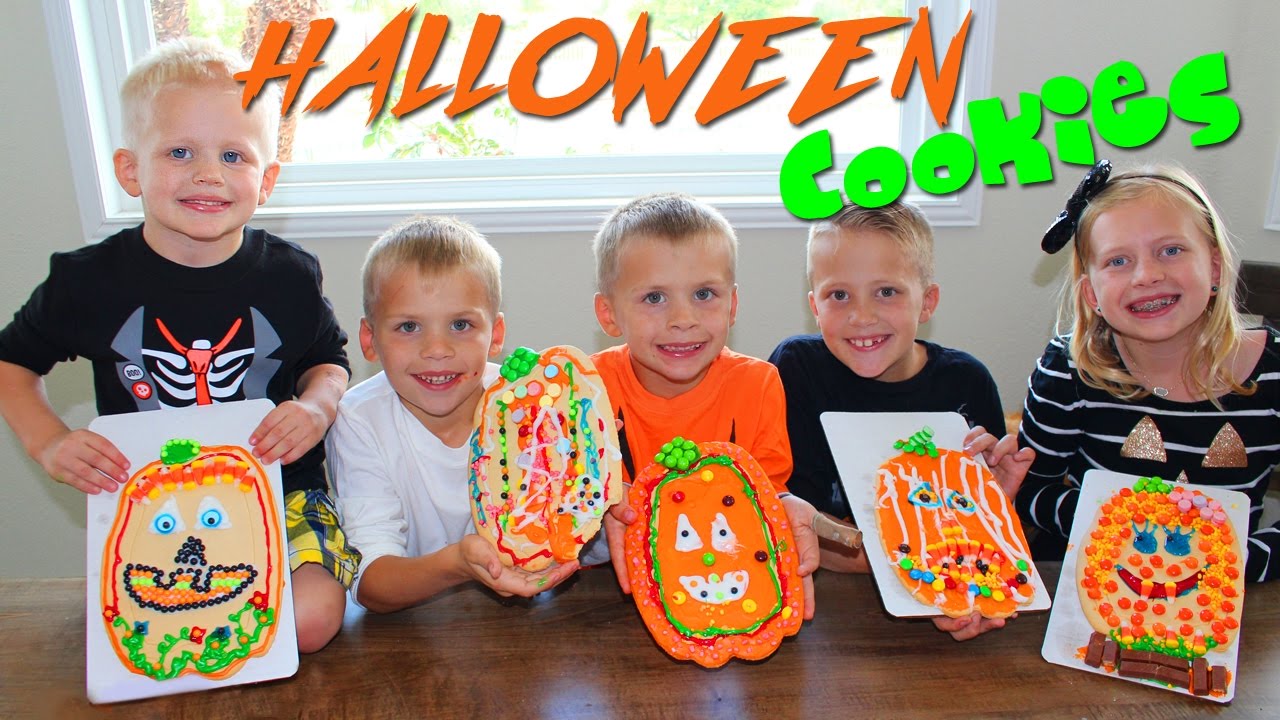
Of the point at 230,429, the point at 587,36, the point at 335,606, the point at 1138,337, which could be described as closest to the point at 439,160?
the point at 587,36

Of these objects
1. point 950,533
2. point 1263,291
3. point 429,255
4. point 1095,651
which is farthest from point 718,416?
point 1263,291

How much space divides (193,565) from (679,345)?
836 mm

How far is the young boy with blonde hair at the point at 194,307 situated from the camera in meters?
1.45

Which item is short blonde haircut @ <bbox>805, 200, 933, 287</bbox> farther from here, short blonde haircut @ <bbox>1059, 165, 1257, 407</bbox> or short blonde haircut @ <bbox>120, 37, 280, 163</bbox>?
short blonde haircut @ <bbox>120, 37, 280, 163</bbox>

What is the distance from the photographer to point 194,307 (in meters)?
1.53

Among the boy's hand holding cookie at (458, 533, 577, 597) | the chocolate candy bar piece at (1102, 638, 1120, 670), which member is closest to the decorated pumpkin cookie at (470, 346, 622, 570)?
the boy's hand holding cookie at (458, 533, 577, 597)

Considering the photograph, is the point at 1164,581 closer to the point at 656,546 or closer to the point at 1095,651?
the point at 1095,651

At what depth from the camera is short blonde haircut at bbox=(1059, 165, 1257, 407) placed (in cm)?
156

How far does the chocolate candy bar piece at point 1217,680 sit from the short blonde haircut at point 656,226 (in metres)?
0.94

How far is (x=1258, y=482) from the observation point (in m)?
1.57

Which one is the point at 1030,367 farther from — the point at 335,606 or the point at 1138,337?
the point at 335,606

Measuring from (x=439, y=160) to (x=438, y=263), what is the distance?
1.16m

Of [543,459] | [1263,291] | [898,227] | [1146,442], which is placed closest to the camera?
[543,459]

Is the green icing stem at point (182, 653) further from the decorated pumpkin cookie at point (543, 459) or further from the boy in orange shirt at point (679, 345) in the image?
the boy in orange shirt at point (679, 345)
